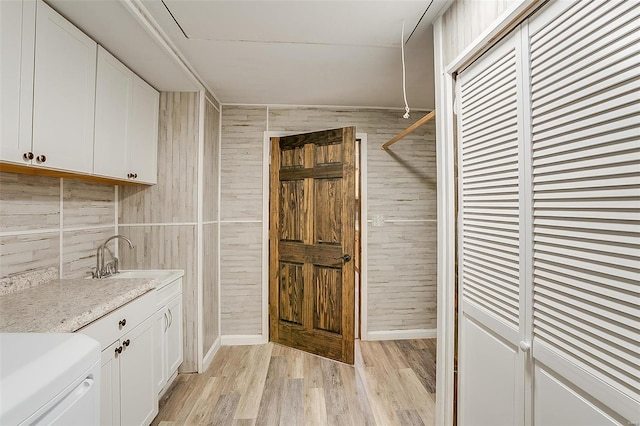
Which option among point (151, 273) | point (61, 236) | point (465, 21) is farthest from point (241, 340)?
point (465, 21)

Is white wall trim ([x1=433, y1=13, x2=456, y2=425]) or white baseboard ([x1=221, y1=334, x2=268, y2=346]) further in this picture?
white baseboard ([x1=221, y1=334, x2=268, y2=346])

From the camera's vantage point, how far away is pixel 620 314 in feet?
2.54

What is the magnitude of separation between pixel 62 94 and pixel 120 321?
3.94ft

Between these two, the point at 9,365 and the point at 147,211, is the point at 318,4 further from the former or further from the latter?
the point at 147,211

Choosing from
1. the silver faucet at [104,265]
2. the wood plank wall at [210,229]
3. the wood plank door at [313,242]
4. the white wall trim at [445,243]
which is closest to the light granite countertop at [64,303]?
the silver faucet at [104,265]

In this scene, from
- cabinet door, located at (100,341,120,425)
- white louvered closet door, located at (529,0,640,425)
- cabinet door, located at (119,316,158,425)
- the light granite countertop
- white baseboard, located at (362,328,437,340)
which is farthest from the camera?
white baseboard, located at (362,328,437,340)

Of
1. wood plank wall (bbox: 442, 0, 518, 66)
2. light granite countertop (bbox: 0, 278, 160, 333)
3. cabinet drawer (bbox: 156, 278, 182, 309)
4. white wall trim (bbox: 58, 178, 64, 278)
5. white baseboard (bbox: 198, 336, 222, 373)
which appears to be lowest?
white baseboard (bbox: 198, 336, 222, 373)

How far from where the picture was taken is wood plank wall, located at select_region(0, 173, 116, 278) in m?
1.60

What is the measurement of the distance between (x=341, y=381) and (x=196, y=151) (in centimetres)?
225

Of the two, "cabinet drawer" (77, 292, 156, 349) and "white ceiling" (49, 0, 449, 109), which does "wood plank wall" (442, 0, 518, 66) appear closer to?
"white ceiling" (49, 0, 449, 109)

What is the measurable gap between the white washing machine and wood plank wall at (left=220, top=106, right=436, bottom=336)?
7.28 ft

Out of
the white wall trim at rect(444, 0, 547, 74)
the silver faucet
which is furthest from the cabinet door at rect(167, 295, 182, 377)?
the white wall trim at rect(444, 0, 547, 74)

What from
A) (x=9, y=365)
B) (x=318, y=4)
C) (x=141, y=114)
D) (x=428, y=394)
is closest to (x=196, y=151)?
(x=141, y=114)

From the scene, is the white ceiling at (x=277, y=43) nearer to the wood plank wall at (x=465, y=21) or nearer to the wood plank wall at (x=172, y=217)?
the wood plank wall at (x=465, y=21)
